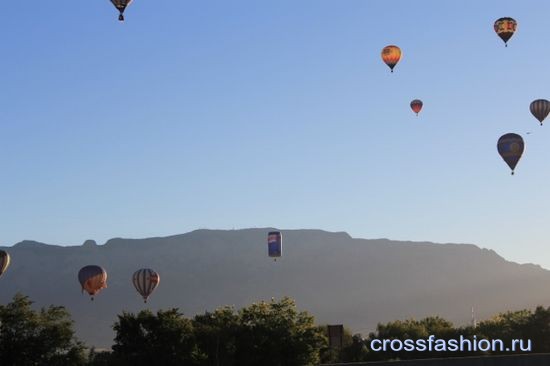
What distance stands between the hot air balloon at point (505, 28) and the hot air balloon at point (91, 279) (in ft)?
154

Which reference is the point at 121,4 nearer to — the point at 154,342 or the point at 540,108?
the point at 154,342

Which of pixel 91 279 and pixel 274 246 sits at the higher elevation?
pixel 274 246

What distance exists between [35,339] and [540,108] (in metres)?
57.3

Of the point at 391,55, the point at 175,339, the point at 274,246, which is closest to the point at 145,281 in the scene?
the point at 175,339

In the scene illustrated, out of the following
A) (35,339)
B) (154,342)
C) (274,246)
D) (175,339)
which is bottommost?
(154,342)

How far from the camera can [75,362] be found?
271 feet

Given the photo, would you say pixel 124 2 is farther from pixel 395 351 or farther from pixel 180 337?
pixel 395 351

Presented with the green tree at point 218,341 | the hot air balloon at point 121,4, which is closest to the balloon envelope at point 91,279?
the green tree at point 218,341

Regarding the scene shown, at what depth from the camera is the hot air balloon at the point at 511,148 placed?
10531 centimetres

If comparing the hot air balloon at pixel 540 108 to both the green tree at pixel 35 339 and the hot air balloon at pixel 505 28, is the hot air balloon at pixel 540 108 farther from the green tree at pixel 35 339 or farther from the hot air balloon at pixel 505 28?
the green tree at pixel 35 339

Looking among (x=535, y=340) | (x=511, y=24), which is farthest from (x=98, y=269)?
(x=535, y=340)

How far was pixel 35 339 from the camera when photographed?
83.7 metres

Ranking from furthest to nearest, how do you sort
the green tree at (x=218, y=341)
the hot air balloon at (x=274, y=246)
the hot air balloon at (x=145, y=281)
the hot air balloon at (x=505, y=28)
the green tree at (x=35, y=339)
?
the hot air balloon at (x=274, y=246) → the hot air balloon at (x=145, y=281) → the hot air balloon at (x=505, y=28) → the green tree at (x=218, y=341) → the green tree at (x=35, y=339)

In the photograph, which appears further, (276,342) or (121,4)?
(276,342)
